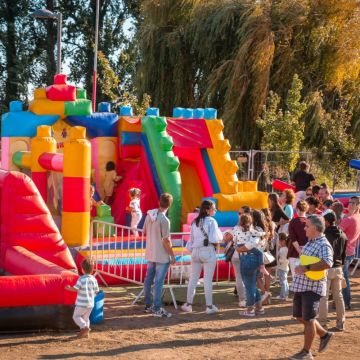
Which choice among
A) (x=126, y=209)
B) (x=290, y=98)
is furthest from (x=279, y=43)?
(x=126, y=209)

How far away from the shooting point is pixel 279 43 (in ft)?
75.2

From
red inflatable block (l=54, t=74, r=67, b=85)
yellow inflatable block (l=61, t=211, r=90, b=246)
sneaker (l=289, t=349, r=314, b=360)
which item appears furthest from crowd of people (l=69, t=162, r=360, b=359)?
red inflatable block (l=54, t=74, r=67, b=85)

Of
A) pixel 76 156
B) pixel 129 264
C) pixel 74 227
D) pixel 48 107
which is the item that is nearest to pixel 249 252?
pixel 129 264

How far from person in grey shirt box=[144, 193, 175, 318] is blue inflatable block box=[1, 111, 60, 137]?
5.14 m

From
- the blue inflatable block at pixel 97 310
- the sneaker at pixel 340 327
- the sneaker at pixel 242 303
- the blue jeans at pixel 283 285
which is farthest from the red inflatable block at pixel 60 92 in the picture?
the sneaker at pixel 340 327

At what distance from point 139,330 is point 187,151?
6.37 m

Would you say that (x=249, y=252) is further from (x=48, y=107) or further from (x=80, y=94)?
(x=80, y=94)

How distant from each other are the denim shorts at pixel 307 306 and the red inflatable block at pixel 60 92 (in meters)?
7.64

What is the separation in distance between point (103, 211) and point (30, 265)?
4310 mm

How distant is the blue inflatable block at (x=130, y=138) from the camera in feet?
47.3

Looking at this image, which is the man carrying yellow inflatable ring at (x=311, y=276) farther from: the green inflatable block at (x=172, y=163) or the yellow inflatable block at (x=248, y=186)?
the yellow inflatable block at (x=248, y=186)

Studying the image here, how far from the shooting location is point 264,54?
2203cm

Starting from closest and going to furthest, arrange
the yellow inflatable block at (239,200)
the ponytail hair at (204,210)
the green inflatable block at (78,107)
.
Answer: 1. the ponytail hair at (204,210)
2. the yellow inflatable block at (239,200)
3. the green inflatable block at (78,107)

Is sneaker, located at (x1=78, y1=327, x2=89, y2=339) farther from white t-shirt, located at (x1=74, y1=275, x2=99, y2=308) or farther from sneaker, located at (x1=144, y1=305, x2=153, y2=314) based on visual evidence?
sneaker, located at (x1=144, y1=305, x2=153, y2=314)
